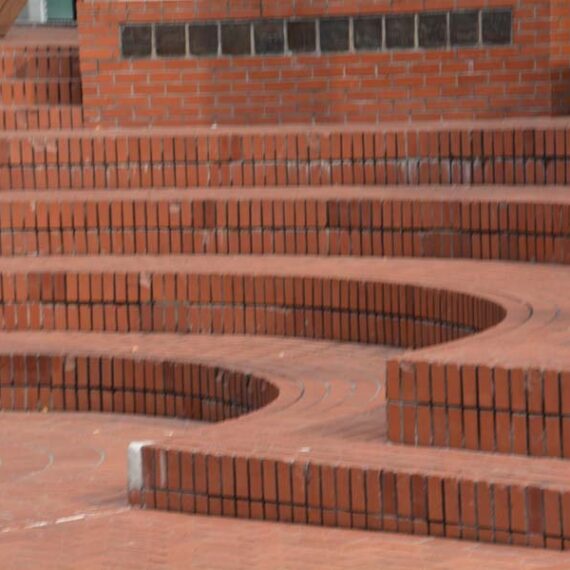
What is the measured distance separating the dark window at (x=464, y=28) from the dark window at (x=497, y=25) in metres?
0.06

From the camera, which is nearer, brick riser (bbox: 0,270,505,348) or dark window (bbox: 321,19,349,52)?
brick riser (bbox: 0,270,505,348)

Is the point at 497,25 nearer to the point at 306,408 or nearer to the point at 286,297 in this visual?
the point at 286,297

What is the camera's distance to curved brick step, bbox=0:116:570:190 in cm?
969

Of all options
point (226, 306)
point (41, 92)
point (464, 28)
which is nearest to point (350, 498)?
point (226, 306)

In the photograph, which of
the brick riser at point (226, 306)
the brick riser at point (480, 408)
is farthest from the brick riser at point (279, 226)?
the brick riser at point (480, 408)

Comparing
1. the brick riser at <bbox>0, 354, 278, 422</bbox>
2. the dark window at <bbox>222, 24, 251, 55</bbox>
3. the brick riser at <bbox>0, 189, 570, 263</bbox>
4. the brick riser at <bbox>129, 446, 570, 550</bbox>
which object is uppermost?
the dark window at <bbox>222, 24, 251, 55</bbox>

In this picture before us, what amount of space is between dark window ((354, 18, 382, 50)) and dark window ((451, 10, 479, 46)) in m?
0.46

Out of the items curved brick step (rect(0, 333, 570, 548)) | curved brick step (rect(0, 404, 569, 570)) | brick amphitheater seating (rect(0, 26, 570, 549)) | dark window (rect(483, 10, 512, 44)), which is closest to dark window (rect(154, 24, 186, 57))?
brick amphitheater seating (rect(0, 26, 570, 549))

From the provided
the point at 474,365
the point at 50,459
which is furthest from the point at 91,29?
the point at 474,365

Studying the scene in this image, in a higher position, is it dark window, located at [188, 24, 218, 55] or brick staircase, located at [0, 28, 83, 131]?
dark window, located at [188, 24, 218, 55]

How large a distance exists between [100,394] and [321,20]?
3.58m

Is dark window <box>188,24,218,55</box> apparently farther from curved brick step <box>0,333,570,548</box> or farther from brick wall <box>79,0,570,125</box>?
curved brick step <box>0,333,570,548</box>

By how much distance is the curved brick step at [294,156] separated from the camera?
31.8ft

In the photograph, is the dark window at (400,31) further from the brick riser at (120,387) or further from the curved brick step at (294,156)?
the brick riser at (120,387)
